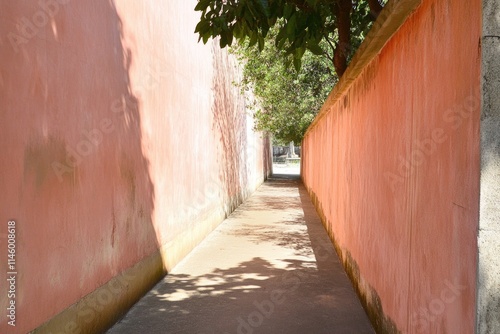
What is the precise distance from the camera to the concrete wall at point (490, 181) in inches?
84.3

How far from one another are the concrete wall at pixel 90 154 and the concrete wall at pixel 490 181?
285 cm

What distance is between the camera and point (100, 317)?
4.76m

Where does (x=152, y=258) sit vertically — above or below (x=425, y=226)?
below

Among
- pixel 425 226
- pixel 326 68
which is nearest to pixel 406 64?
pixel 425 226

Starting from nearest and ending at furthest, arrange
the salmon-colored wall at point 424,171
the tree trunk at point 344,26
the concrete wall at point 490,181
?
the concrete wall at point 490,181 < the salmon-colored wall at point 424,171 < the tree trunk at point 344,26

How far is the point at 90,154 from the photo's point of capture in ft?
15.5

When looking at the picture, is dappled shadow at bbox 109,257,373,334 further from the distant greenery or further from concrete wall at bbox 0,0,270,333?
the distant greenery

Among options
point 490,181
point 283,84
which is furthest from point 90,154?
point 283,84

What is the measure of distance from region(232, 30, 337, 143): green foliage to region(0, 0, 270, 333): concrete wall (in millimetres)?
5693

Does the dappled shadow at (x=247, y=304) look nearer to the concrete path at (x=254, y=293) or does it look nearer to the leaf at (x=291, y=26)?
the concrete path at (x=254, y=293)

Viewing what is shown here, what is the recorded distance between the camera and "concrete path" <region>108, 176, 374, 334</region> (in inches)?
197

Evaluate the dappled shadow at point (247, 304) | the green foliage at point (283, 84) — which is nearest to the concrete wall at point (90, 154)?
the dappled shadow at point (247, 304)

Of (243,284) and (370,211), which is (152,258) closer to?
(243,284)

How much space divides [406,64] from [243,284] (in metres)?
3.84
